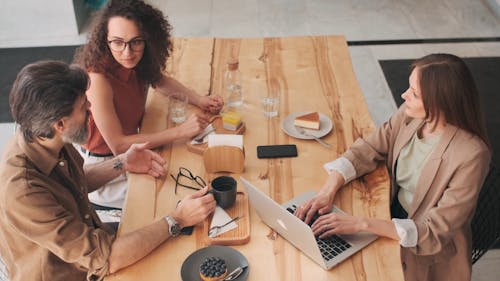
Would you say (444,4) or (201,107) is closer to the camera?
(201,107)

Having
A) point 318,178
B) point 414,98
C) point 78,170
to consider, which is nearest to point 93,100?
point 78,170

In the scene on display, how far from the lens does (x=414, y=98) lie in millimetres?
2029

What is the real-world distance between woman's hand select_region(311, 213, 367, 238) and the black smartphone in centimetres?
41

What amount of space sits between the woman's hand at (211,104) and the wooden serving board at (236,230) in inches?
24.7

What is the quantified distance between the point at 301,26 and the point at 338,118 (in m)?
2.90

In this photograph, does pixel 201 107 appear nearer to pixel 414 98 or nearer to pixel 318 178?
pixel 318 178

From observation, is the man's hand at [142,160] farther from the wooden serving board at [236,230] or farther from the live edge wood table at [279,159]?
the wooden serving board at [236,230]

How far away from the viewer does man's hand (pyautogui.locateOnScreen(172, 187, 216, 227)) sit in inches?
73.5

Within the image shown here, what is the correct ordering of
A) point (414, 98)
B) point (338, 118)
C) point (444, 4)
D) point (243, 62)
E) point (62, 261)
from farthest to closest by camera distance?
point (444, 4) < point (243, 62) < point (338, 118) < point (414, 98) < point (62, 261)

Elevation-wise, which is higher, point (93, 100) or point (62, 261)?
point (93, 100)

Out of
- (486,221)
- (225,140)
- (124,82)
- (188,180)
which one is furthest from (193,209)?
(486,221)

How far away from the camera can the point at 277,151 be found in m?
2.24

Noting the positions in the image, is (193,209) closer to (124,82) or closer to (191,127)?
(191,127)

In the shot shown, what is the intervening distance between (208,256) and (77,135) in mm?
568
